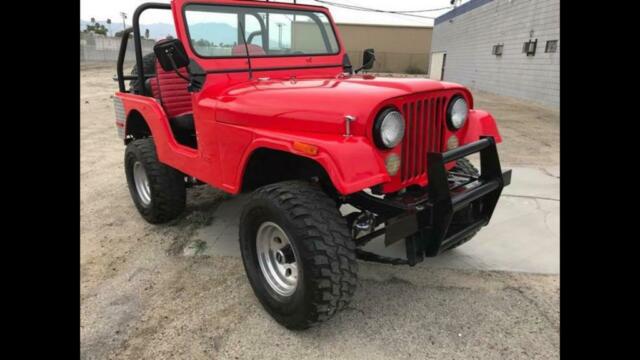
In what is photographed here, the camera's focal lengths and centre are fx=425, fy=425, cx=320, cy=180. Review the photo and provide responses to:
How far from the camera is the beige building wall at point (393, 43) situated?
125 ft

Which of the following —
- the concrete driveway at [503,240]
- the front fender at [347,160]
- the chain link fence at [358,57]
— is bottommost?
the concrete driveway at [503,240]

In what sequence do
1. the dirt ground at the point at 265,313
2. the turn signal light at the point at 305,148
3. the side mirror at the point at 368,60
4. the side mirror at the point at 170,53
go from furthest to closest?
1. the side mirror at the point at 368,60
2. the side mirror at the point at 170,53
3. the dirt ground at the point at 265,313
4. the turn signal light at the point at 305,148

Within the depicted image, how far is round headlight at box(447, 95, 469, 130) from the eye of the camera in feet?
8.69

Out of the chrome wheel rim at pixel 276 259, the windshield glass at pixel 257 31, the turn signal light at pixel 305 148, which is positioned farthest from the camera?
the windshield glass at pixel 257 31

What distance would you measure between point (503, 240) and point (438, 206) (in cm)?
173

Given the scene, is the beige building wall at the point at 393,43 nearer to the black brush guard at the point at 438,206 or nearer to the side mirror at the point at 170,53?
the side mirror at the point at 170,53

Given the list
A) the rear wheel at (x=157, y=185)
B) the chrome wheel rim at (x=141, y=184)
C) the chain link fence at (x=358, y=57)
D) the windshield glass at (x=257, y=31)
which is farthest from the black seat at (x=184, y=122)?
the chain link fence at (x=358, y=57)

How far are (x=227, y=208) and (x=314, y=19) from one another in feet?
6.87

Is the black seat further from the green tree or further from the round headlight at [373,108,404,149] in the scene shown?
the green tree

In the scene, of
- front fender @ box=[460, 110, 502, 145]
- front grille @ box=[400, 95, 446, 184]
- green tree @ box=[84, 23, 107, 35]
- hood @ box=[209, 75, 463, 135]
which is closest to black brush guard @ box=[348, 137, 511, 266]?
front grille @ box=[400, 95, 446, 184]

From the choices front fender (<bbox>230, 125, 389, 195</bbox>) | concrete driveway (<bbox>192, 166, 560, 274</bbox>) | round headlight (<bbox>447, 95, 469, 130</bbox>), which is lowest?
concrete driveway (<bbox>192, 166, 560, 274</bbox>)

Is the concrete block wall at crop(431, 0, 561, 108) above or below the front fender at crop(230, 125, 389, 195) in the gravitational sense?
above

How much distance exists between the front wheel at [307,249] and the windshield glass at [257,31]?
4.89 ft

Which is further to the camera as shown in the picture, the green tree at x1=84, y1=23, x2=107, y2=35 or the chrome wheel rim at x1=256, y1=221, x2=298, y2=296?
the green tree at x1=84, y1=23, x2=107, y2=35
